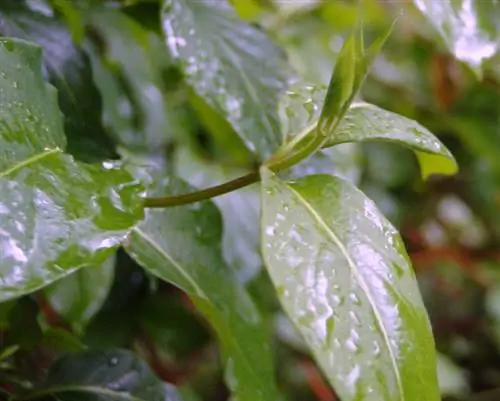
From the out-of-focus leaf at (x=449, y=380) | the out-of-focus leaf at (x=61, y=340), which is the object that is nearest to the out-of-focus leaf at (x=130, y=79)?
the out-of-focus leaf at (x=61, y=340)

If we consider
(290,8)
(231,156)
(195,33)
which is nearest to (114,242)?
(195,33)

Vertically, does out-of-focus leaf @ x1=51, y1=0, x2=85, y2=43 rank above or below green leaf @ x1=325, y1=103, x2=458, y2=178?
below

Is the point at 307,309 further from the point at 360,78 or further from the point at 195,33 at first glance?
the point at 195,33

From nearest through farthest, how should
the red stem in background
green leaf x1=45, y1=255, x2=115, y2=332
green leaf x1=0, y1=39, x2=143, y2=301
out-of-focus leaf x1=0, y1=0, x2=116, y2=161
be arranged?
green leaf x1=0, y1=39, x2=143, y2=301
out-of-focus leaf x1=0, y1=0, x2=116, y2=161
green leaf x1=45, y1=255, x2=115, y2=332
the red stem in background

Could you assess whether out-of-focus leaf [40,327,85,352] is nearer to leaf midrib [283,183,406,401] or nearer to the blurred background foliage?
the blurred background foliage

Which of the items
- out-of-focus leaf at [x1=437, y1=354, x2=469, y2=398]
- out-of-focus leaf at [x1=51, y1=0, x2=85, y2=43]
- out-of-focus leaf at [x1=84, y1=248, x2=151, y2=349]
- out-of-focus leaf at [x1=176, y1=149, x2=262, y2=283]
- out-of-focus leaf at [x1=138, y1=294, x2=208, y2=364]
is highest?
out-of-focus leaf at [x1=51, y1=0, x2=85, y2=43]

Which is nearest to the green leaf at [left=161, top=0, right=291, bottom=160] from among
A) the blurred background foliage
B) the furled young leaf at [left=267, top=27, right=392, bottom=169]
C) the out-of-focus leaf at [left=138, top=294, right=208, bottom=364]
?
the blurred background foliage

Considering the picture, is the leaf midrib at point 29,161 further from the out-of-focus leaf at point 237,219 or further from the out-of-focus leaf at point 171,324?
the out-of-focus leaf at point 171,324
